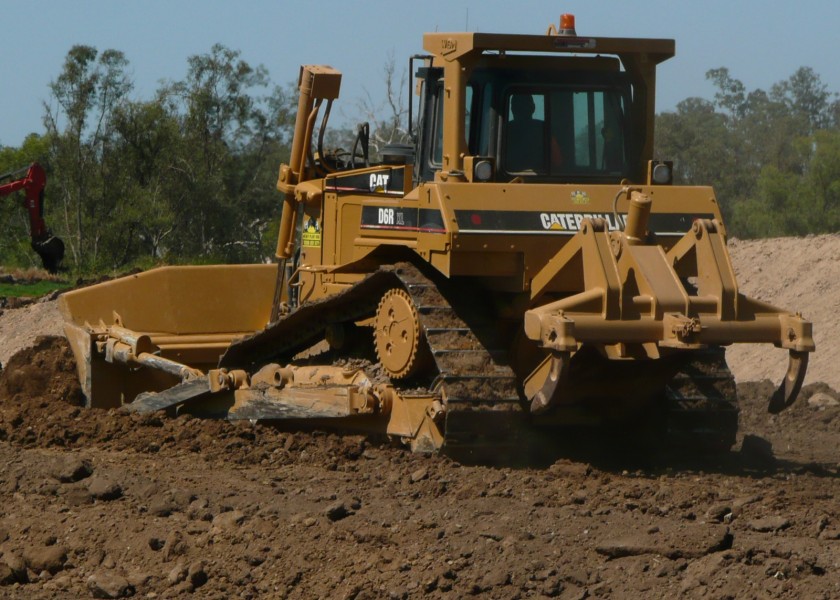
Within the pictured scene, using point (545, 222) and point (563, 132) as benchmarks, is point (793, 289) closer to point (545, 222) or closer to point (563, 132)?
point (563, 132)

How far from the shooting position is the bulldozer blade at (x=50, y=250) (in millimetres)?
26938

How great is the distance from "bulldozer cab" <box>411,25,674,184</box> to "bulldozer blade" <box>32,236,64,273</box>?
1960 centimetres

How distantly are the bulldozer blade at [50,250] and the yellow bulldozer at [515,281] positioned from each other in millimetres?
17705

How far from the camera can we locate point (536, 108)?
8516mm

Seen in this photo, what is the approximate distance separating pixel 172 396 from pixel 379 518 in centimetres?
369

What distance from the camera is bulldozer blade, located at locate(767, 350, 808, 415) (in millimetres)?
7699

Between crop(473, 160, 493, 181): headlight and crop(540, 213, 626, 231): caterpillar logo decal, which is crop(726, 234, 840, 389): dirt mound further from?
crop(473, 160, 493, 181): headlight

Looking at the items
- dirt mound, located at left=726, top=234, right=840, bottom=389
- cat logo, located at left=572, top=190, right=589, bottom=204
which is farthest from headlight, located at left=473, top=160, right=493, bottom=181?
dirt mound, located at left=726, top=234, right=840, bottom=389

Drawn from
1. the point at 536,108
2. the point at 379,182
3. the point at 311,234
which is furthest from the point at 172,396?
the point at 536,108

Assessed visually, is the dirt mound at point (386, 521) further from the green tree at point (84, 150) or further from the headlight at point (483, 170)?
the green tree at point (84, 150)

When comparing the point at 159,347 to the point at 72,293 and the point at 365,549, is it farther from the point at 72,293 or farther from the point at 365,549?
the point at 365,549

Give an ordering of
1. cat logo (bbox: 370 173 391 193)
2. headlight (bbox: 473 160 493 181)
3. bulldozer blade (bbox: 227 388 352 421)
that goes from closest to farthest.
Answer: headlight (bbox: 473 160 493 181)
bulldozer blade (bbox: 227 388 352 421)
cat logo (bbox: 370 173 391 193)

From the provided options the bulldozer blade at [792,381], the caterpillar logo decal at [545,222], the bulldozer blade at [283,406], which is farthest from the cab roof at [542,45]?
the bulldozer blade at [283,406]

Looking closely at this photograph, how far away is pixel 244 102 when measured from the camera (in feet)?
140
